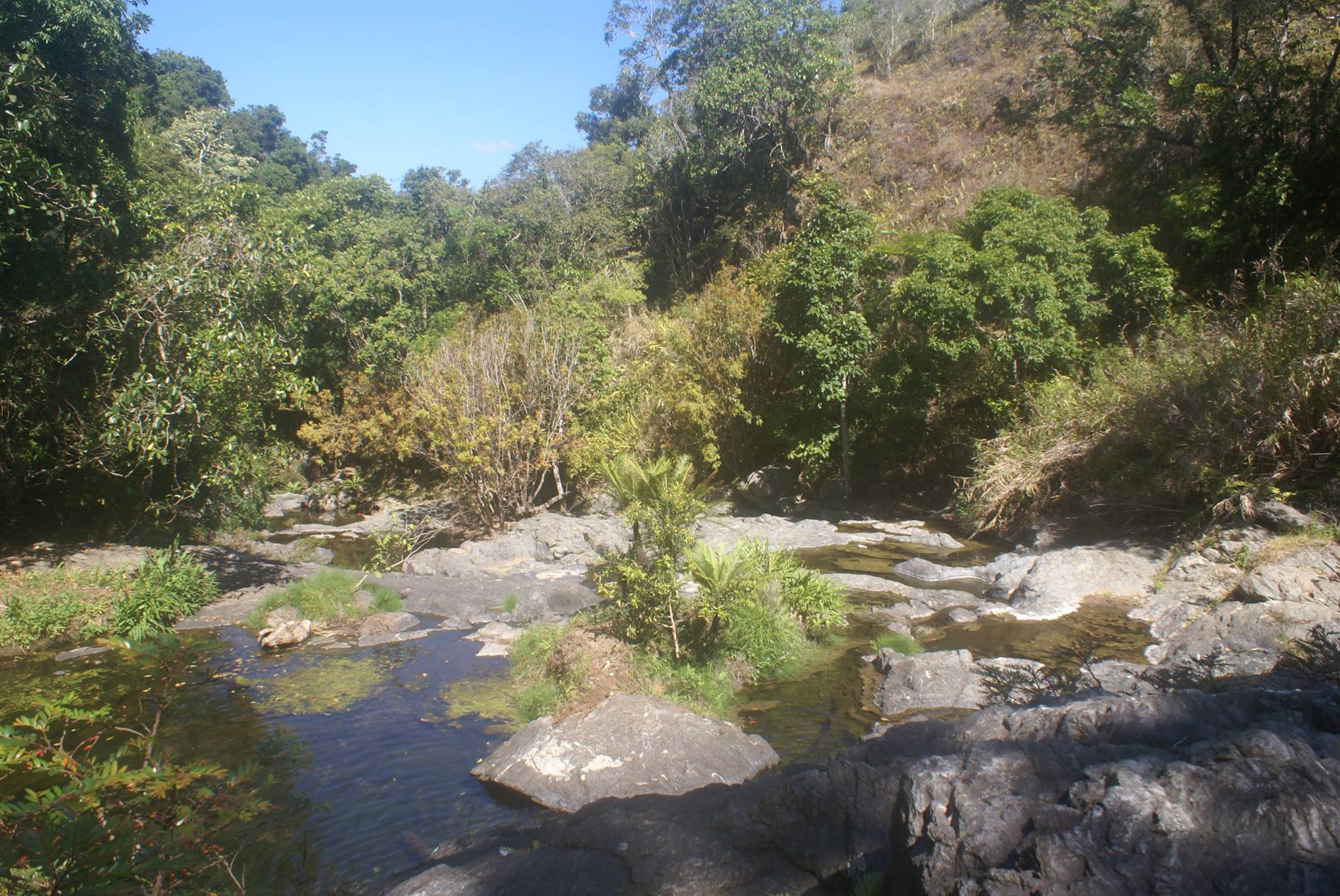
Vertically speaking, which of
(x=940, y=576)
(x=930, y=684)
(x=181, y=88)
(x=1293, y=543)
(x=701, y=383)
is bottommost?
(x=940, y=576)

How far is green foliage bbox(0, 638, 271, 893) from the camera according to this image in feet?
9.15

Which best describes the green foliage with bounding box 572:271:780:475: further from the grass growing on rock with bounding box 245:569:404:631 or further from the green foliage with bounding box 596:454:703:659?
the green foliage with bounding box 596:454:703:659

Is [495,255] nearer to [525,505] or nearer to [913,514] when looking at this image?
[525,505]

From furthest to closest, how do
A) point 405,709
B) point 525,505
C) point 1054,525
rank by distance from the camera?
point 525,505, point 1054,525, point 405,709

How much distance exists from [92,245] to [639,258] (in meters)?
25.1

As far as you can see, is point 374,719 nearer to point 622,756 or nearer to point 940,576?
point 622,756

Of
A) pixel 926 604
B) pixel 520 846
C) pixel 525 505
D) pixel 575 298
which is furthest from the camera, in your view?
pixel 575 298

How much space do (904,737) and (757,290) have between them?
1849 cm

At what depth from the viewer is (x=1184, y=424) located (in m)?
13.6

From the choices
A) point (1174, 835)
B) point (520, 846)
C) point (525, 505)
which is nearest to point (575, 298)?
point (525, 505)

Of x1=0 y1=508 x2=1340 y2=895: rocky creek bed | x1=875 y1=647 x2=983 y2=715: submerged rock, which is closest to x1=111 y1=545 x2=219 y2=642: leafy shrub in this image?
x1=0 y1=508 x2=1340 y2=895: rocky creek bed

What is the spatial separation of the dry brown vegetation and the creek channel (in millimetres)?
18556

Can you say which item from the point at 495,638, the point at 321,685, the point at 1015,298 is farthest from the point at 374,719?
the point at 1015,298

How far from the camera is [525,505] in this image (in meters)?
20.2
